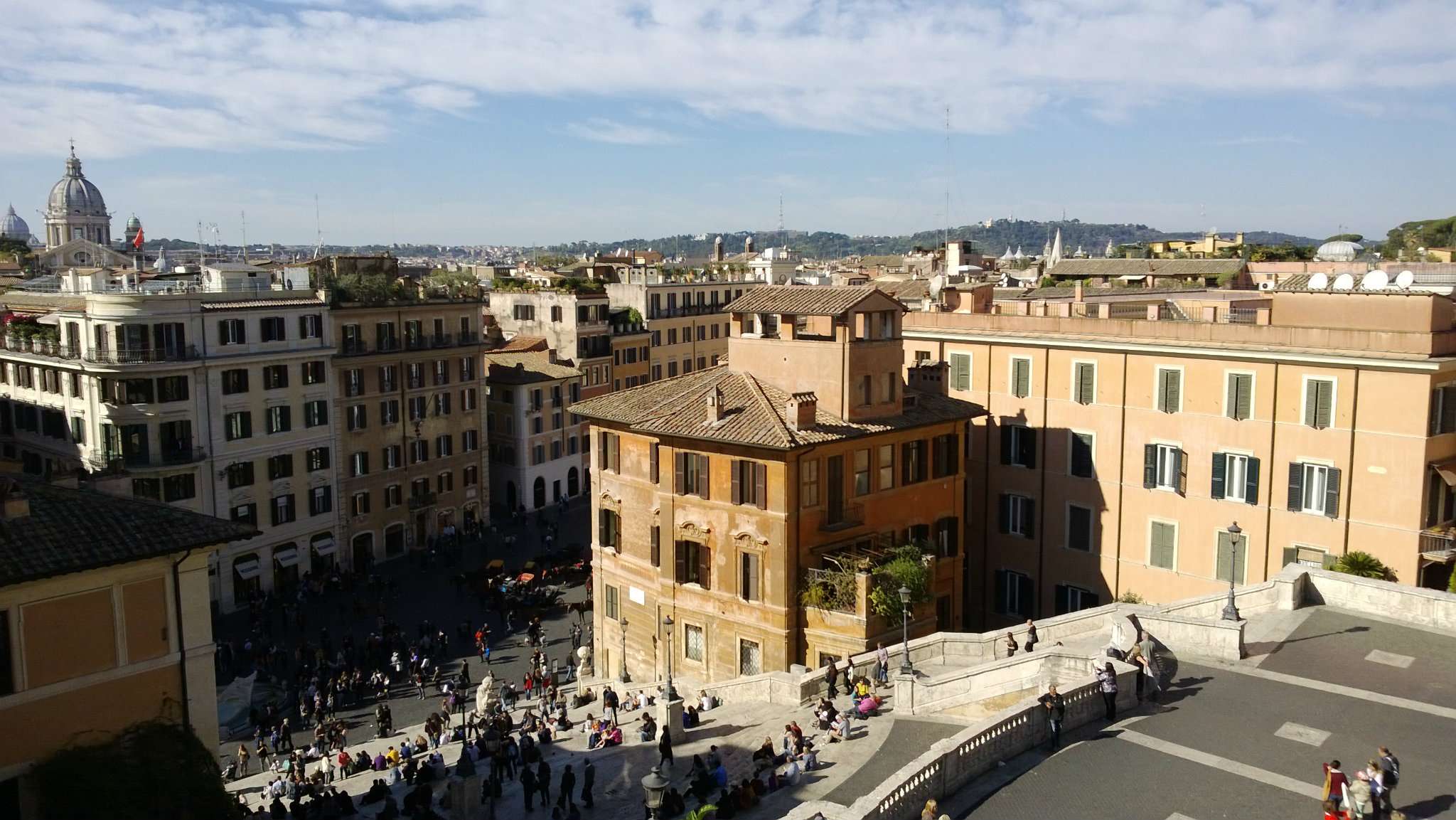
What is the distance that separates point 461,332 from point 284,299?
12213 mm

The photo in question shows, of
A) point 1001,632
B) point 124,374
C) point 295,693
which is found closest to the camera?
point 1001,632

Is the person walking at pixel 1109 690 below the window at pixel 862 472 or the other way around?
below

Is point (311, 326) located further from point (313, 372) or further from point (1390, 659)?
point (1390, 659)

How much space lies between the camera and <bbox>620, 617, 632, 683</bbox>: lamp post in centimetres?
4012

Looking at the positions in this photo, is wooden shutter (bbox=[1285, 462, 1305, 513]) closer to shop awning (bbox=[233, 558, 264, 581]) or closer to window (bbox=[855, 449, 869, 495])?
window (bbox=[855, 449, 869, 495])

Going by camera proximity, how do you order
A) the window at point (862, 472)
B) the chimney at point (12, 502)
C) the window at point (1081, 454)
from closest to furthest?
the chimney at point (12, 502) → the window at point (862, 472) → the window at point (1081, 454)

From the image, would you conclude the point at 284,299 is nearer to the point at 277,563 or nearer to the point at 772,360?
the point at 277,563

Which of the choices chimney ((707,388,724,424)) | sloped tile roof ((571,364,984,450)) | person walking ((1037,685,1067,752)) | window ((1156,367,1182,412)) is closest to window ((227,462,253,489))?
sloped tile roof ((571,364,984,450))

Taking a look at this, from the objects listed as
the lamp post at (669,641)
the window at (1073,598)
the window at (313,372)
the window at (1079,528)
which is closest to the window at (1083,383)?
the window at (1079,528)

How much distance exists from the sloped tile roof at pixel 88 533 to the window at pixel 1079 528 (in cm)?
2934

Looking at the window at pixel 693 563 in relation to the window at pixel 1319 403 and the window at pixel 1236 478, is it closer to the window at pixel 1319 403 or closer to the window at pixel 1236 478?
the window at pixel 1236 478

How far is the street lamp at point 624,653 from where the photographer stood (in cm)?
4012

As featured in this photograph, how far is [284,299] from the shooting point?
57.8m

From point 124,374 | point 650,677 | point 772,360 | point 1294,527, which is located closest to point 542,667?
point 650,677
